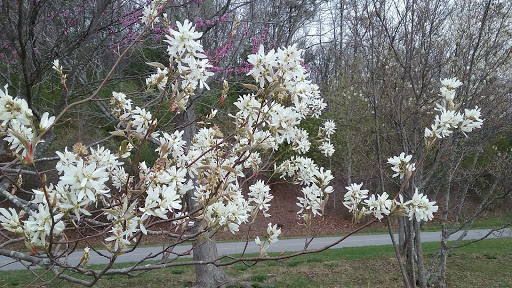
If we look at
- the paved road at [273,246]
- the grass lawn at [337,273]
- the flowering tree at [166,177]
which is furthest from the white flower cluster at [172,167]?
the paved road at [273,246]

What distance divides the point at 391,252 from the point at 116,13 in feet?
31.8

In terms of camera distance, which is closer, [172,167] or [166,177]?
[166,177]

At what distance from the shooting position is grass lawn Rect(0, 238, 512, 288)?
7.88 m

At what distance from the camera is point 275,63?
5.61 ft

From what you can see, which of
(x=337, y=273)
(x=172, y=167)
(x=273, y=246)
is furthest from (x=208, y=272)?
(x=172, y=167)

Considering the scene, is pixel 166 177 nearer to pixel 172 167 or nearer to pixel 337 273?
pixel 172 167

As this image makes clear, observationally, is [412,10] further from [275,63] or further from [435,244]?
[435,244]

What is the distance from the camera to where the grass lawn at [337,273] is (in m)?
7.88

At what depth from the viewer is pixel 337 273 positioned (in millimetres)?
8641

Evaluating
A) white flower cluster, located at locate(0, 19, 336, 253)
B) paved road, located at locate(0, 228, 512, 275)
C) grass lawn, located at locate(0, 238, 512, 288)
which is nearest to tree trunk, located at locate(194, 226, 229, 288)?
grass lawn, located at locate(0, 238, 512, 288)

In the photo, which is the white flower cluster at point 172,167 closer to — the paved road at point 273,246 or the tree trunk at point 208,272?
the tree trunk at point 208,272

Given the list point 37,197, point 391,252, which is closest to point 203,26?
point 37,197

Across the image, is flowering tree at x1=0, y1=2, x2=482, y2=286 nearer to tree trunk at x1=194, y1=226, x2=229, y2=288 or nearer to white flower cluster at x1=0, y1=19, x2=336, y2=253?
white flower cluster at x1=0, y1=19, x2=336, y2=253

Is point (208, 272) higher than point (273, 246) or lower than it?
lower
